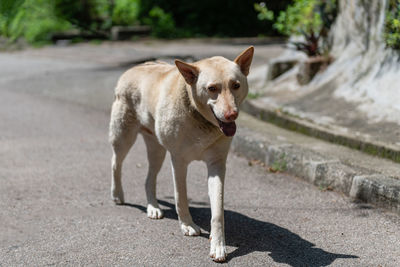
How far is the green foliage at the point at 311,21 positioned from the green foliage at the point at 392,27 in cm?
177

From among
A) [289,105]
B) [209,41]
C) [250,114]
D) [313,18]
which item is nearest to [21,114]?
[250,114]

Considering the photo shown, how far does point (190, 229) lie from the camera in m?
4.46

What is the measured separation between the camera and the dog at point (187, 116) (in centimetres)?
385

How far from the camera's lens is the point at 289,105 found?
7.88 m

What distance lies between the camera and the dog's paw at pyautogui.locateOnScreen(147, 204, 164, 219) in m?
4.89

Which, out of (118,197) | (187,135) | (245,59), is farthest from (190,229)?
(245,59)

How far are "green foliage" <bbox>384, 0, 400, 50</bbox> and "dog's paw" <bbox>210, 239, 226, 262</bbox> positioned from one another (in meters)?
4.32

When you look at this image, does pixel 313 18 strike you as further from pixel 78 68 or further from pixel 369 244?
pixel 78 68

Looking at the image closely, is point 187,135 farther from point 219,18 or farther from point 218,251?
point 219,18

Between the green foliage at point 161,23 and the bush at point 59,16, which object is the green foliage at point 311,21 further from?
the bush at point 59,16

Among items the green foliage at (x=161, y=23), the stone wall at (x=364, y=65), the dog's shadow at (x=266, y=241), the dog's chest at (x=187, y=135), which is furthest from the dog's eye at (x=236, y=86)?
the green foliage at (x=161, y=23)

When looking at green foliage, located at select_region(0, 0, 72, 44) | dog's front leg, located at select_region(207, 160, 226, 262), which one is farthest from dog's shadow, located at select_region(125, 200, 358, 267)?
green foliage, located at select_region(0, 0, 72, 44)

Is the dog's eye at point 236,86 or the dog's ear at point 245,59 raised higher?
the dog's ear at point 245,59

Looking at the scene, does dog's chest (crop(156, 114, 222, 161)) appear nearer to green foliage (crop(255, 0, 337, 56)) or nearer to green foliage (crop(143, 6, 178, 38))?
green foliage (crop(255, 0, 337, 56))
